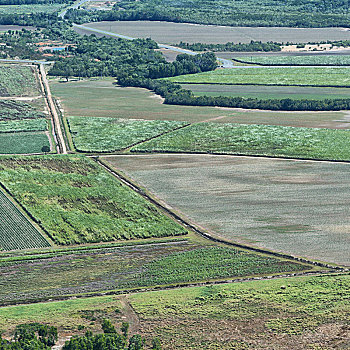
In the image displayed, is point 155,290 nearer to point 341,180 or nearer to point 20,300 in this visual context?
point 20,300

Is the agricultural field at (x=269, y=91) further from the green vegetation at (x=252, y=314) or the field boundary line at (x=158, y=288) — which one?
the green vegetation at (x=252, y=314)

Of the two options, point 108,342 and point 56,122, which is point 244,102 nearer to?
point 56,122

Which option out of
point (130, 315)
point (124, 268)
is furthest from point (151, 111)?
point (130, 315)

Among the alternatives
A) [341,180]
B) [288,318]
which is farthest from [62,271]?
[341,180]

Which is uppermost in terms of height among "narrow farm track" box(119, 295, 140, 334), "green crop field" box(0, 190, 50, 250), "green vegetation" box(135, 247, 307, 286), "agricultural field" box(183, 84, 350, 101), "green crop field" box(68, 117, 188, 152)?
"agricultural field" box(183, 84, 350, 101)

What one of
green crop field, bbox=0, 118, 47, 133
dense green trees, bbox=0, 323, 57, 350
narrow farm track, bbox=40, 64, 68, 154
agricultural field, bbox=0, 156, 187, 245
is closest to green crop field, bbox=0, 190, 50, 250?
agricultural field, bbox=0, 156, 187, 245

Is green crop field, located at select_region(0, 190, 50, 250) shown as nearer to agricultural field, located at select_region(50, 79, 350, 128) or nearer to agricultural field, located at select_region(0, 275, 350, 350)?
agricultural field, located at select_region(0, 275, 350, 350)

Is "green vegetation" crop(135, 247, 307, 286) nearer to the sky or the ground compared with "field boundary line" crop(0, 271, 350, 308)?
nearer to the sky

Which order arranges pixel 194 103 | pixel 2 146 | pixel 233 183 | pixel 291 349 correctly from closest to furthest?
pixel 291 349 < pixel 233 183 < pixel 2 146 < pixel 194 103
